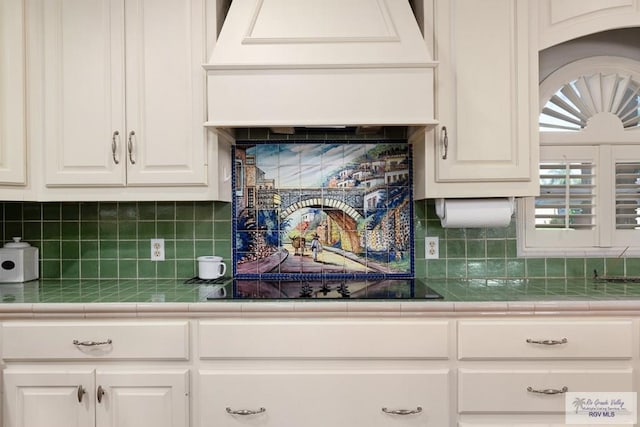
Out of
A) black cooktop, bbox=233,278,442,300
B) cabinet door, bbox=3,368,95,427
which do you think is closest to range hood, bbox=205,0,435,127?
black cooktop, bbox=233,278,442,300

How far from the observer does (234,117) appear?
1704mm

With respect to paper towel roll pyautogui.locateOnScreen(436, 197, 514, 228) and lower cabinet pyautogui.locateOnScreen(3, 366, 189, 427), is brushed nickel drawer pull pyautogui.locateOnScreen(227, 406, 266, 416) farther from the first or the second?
paper towel roll pyautogui.locateOnScreen(436, 197, 514, 228)

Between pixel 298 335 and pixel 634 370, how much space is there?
1.29m

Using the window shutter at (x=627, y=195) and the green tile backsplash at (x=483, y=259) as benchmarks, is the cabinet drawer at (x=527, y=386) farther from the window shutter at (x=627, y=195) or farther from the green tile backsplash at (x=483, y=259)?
the window shutter at (x=627, y=195)

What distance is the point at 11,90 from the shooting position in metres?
1.76

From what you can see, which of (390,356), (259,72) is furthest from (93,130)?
(390,356)

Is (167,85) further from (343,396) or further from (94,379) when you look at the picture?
(343,396)

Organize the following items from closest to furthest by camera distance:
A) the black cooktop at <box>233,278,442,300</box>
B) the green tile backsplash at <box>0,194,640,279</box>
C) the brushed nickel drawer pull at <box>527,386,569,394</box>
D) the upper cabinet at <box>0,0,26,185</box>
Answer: the brushed nickel drawer pull at <box>527,386,569,394</box> → the black cooktop at <box>233,278,442,300</box> → the upper cabinet at <box>0,0,26,185</box> → the green tile backsplash at <box>0,194,640,279</box>

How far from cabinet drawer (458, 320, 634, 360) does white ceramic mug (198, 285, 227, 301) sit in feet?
3.23

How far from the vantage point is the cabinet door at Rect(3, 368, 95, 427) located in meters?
1.56

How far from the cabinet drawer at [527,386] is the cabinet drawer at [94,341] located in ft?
3.63

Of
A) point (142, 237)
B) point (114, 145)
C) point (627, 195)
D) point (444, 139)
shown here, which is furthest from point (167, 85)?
point (627, 195)

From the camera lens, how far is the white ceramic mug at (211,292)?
1.66 m

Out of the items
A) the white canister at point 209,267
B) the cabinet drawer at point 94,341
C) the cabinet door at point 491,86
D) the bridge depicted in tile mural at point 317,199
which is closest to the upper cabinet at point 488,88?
the cabinet door at point 491,86
